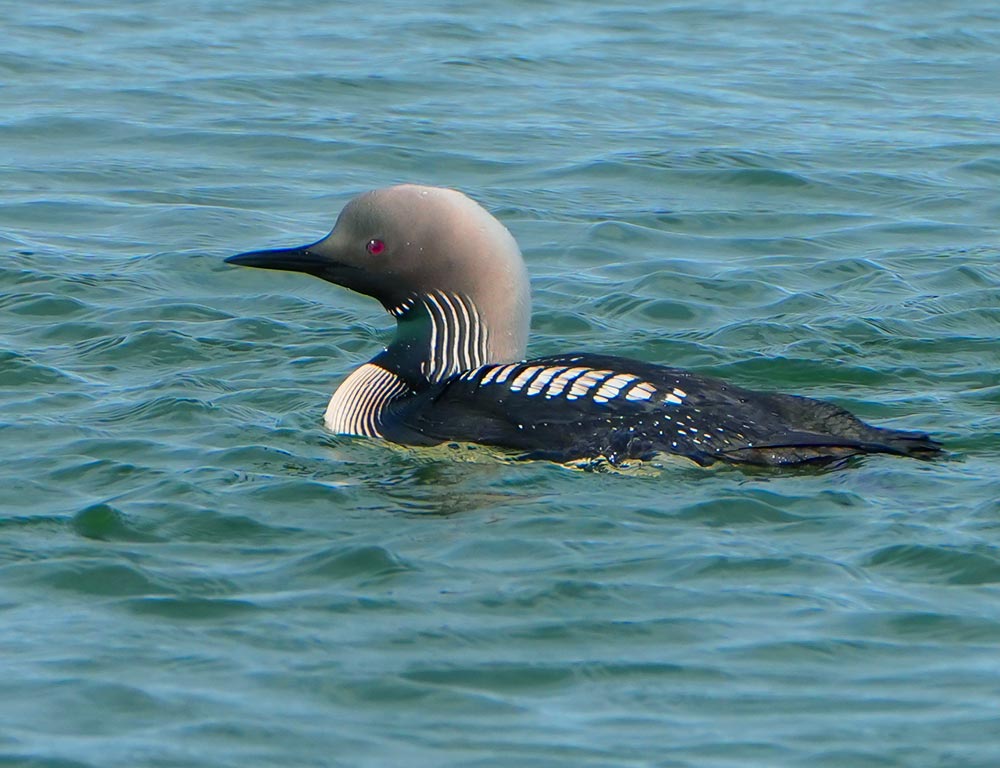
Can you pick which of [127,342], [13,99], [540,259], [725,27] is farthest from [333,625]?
[725,27]

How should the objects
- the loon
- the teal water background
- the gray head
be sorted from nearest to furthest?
the teal water background
the loon
the gray head

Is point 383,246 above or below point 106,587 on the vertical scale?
above

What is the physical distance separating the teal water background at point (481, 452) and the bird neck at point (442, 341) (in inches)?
13.9

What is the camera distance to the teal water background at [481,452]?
12.9ft

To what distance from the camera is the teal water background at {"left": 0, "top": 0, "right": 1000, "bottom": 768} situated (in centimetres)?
392

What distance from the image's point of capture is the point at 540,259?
8125mm

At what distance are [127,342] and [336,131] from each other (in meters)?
3.74

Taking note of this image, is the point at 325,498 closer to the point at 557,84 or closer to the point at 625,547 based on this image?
the point at 625,547

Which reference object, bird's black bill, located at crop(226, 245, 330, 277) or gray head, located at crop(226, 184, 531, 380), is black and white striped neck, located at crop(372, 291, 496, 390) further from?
bird's black bill, located at crop(226, 245, 330, 277)

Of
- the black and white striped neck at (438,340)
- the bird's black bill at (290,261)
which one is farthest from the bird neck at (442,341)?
the bird's black bill at (290,261)

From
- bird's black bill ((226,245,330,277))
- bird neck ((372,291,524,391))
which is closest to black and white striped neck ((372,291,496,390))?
bird neck ((372,291,524,391))

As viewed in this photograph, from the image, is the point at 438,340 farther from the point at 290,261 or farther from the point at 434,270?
the point at 290,261

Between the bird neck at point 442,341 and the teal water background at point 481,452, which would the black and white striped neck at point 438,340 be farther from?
the teal water background at point 481,452

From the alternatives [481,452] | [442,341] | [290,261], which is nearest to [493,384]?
[481,452]
